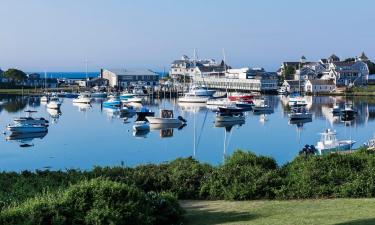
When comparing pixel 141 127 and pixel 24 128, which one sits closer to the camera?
pixel 24 128

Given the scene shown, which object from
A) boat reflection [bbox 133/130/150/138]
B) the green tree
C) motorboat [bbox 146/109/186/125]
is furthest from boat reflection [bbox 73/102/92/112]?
A: the green tree

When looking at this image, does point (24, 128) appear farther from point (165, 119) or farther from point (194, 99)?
point (194, 99)

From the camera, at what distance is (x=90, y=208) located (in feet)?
26.2

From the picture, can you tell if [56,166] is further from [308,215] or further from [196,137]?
[308,215]

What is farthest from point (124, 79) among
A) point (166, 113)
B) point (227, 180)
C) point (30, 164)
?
point (227, 180)

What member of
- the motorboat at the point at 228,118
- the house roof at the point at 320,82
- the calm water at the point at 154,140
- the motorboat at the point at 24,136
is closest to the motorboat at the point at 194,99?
the calm water at the point at 154,140

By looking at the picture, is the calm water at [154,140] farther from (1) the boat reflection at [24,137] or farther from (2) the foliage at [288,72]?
(2) the foliage at [288,72]

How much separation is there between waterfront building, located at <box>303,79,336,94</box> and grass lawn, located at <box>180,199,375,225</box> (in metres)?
101

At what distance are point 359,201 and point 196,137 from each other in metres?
36.1

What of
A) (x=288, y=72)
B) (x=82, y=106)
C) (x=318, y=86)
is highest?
(x=288, y=72)

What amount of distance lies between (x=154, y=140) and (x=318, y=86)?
7221 cm

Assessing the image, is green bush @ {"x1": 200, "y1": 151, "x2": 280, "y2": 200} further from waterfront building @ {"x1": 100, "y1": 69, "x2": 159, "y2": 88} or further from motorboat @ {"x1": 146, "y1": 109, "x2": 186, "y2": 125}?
waterfront building @ {"x1": 100, "y1": 69, "x2": 159, "y2": 88}

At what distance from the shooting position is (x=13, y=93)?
107 metres

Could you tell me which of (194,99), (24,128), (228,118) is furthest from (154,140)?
(194,99)
